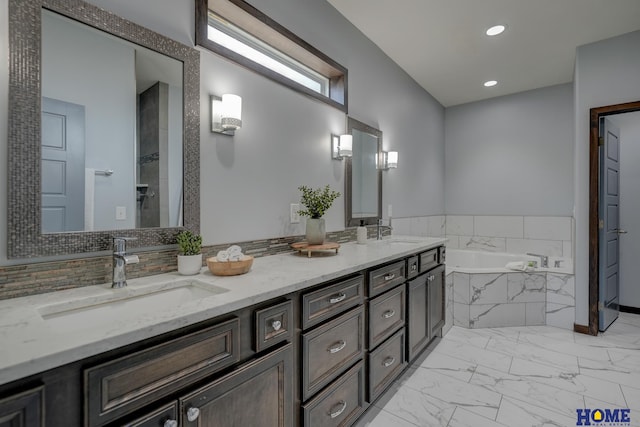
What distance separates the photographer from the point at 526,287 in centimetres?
334

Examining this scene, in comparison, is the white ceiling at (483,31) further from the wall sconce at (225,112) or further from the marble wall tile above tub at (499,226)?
the marble wall tile above tub at (499,226)

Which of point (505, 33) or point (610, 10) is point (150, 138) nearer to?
point (505, 33)

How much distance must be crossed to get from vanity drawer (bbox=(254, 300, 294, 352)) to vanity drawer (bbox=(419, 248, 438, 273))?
57.3 inches

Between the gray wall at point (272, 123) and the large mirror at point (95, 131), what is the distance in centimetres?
6

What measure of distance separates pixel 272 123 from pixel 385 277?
1183mm

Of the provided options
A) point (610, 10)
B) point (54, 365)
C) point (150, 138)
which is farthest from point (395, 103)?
point (54, 365)

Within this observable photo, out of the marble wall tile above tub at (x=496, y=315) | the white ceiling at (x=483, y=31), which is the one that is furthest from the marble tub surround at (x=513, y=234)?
the white ceiling at (x=483, y=31)

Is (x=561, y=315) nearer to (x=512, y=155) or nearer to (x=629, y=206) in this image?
(x=629, y=206)

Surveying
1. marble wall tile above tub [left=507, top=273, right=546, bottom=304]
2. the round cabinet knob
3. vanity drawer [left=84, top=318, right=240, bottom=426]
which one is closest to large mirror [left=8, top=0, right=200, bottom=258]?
vanity drawer [left=84, top=318, right=240, bottom=426]

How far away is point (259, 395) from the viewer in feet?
3.62

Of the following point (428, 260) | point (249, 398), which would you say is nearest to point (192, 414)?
point (249, 398)

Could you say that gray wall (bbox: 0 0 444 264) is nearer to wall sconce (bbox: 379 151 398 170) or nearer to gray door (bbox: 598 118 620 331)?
wall sconce (bbox: 379 151 398 170)

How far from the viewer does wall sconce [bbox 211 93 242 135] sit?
1.61m

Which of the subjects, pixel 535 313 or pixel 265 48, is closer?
pixel 265 48
